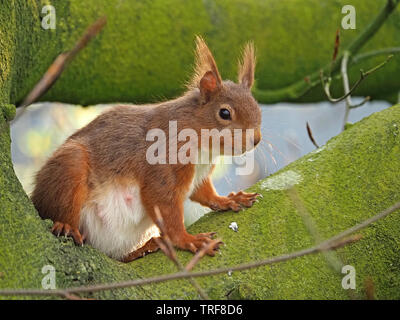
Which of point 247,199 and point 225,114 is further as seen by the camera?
point 225,114

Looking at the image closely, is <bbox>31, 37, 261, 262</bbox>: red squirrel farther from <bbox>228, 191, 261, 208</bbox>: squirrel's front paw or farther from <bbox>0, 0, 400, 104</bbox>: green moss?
<bbox>0, 0, 400, 104</bbox>: green moss

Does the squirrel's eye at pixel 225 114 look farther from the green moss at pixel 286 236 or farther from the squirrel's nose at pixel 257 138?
the green moss at pixel 286 236

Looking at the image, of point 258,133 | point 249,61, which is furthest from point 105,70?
point 258,133

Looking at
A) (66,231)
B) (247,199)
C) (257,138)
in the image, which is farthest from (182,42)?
(66,231)

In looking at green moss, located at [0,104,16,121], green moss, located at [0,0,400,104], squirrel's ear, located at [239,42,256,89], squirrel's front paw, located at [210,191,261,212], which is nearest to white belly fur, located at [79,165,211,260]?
squirrel's front paw, located at [210,191,261,212]

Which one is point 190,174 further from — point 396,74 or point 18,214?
point 396,74

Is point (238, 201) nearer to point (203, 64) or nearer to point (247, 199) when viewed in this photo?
point (247, 199)

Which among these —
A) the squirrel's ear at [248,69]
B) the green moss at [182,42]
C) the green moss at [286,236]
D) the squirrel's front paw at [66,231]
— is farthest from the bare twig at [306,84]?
the squirrel's front paw at [66,231]
